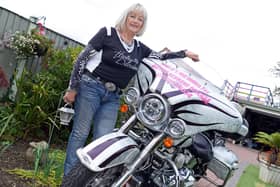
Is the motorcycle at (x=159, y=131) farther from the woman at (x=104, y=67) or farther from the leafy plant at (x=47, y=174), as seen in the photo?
the leafy plant at (x=47, y=174)

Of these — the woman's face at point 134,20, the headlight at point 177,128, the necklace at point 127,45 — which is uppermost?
the woman's face at point 134,20

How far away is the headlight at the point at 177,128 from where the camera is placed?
5.91 feet

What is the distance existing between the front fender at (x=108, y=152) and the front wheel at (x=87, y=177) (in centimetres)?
9

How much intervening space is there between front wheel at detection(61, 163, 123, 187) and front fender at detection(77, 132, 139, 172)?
90mm

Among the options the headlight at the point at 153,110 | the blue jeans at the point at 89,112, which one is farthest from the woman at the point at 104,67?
the headlight at the point at 153,110

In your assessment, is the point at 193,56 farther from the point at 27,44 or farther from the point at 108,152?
the point at 27,44

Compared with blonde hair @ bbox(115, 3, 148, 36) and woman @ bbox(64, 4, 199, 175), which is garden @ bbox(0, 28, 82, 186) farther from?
blonde hair @ bbox(115, 3, 148, 36)

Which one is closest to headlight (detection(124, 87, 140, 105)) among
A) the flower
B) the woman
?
the woman

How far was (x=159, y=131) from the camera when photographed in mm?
1863

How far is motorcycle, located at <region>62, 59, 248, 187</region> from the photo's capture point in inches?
70.2

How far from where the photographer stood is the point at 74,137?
2.48 meters

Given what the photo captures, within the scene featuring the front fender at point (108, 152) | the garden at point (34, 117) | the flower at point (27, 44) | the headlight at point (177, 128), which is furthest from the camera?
the flower at point (27, 44)

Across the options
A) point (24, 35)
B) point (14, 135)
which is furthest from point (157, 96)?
point (24, 35)

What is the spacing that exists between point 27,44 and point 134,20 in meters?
2.54
